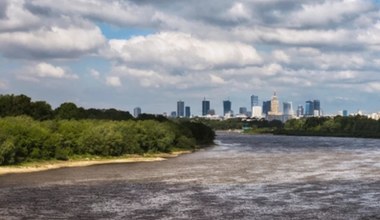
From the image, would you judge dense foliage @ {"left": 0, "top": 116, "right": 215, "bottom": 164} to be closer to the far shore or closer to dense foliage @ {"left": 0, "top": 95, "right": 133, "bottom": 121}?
the far shore

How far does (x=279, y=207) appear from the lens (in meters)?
50.5

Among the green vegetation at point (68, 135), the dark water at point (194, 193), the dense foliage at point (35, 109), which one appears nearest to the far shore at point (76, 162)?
the green vegetation at point (68, 135)

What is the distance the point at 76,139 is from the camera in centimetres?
10688

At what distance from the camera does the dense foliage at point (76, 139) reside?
3593 inches

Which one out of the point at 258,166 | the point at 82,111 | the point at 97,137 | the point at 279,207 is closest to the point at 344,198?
→ the point at 279,207

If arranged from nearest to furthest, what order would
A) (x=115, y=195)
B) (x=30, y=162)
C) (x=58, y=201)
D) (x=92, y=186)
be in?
1. (x=58, y=201)
2. (x=115, y=195)
3. (x=92, y=186)
4. (x=30, y=162)

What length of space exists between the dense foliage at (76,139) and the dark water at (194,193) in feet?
26.6

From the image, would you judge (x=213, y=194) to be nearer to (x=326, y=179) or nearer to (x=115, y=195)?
(x=115, y=195)

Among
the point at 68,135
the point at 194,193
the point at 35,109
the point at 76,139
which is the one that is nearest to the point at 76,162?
the point at 68,135

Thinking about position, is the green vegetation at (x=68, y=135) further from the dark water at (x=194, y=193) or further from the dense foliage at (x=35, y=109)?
the dark water at (x=194, y=193)

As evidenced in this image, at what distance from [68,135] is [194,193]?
165 feet

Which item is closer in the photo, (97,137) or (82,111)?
(97,137)

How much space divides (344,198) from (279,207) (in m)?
8.86

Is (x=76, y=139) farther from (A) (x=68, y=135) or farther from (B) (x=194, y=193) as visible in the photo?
(B) (x=194, y=193)
